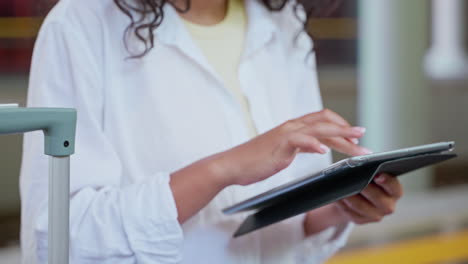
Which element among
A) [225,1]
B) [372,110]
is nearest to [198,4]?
[225,1]

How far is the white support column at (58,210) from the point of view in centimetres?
78

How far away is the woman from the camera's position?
998 millimetres

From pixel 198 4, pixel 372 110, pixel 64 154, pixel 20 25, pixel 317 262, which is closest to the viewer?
pixel 64 154

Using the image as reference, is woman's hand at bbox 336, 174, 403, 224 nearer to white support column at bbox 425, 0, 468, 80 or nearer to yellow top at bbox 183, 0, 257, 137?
yellow top at bbox 183, 0, 257, 137

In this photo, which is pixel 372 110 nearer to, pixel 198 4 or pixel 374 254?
pixel 374 254

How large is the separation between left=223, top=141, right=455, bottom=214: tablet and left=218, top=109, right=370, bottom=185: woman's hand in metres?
0.03

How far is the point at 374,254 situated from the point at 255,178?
286cm

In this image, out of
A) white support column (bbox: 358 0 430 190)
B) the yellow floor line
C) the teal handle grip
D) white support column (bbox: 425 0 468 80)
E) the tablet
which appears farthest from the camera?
white support column (bbox: 425 0 468 80)

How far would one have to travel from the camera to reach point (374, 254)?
146 inches

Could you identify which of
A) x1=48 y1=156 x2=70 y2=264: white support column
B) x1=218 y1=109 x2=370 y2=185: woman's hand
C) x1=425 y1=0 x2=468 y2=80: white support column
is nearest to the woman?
Answer: x1=218 y1=109 x2=370 y2=185: woman's hand

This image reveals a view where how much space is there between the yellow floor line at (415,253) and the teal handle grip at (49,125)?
2846 mm

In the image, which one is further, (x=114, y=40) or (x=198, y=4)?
(x=198, y=4)

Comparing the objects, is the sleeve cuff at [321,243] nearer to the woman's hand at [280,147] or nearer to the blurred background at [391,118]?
the woman's hand at [280,147]

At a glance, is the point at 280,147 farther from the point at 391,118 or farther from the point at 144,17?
the point at 391,118
